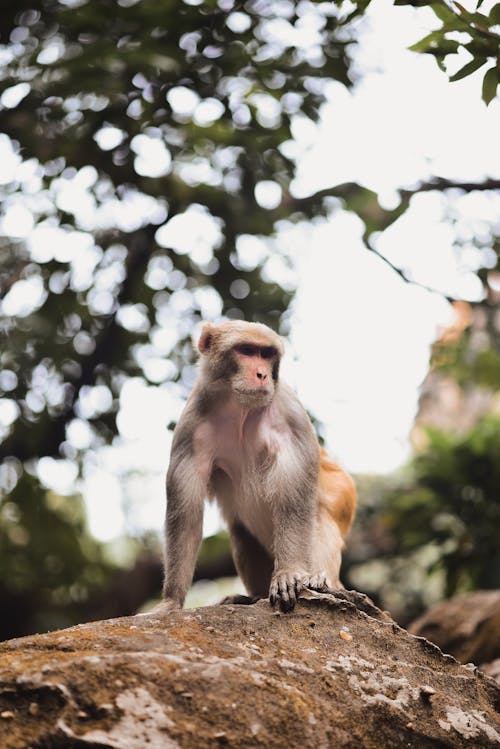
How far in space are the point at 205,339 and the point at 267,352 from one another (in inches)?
21.4

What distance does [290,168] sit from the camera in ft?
23.6

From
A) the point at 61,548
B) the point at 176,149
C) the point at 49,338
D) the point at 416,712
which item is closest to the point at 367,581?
the point at 61,548

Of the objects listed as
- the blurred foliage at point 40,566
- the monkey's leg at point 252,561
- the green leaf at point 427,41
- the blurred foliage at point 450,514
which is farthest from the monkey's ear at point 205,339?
the blurred foliage at point 450,514

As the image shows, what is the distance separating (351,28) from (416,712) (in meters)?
5.32

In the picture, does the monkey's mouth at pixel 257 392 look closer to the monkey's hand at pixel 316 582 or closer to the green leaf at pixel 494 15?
the monkey's hand at pixel 316 582

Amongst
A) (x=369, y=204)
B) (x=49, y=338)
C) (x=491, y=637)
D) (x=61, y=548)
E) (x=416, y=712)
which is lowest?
(x=61, y=548)

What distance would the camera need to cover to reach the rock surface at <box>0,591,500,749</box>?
124 inches

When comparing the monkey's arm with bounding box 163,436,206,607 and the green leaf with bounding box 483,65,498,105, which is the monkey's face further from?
the green leaf with bounding box 483,65,498,105

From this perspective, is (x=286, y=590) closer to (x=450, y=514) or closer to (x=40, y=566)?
(x=40, y=566)

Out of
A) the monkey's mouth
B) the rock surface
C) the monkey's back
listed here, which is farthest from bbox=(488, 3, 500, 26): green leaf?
the monkey's back

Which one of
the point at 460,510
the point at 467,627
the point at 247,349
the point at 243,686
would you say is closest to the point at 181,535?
the point at 247,349

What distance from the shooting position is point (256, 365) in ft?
17.4

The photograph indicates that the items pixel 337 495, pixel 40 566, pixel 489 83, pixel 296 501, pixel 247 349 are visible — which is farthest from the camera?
pixel 40 566

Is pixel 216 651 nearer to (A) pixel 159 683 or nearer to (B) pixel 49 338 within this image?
(A) pixel 159 683
